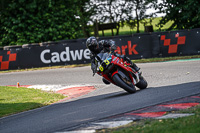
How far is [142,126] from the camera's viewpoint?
588cm

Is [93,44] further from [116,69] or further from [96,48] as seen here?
[116,69]

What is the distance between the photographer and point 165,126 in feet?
18.5

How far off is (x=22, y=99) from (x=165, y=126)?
738 centimetres

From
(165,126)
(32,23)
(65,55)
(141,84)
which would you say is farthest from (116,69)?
(32,23)

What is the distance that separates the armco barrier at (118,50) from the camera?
775 inches

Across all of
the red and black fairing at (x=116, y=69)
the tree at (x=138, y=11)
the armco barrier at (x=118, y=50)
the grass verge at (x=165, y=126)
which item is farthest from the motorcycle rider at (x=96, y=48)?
the tree at (x=138, y=11)

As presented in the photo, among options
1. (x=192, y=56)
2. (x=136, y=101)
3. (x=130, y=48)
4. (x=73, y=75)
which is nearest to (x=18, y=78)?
(x=73, y=75)

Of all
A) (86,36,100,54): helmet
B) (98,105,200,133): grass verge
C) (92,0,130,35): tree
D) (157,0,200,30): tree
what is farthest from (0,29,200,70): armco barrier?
(92,0,130,35): tree

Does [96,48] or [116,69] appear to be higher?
[96,48]

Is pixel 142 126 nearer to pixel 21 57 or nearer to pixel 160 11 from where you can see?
pixel 21 57

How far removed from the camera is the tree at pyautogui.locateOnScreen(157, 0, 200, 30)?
25.7 metres

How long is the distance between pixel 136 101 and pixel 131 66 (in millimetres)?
1862

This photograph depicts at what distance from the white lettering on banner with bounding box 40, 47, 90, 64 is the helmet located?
11.5 metres

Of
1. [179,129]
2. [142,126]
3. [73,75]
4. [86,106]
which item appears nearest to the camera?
[179,129]
